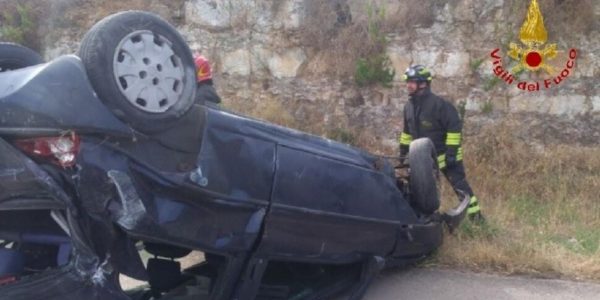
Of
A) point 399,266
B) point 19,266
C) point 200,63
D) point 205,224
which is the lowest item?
point 399,266

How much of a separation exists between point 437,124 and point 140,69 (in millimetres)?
4128

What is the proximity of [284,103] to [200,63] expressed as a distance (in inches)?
147

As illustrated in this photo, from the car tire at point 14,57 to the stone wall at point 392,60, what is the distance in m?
5.61

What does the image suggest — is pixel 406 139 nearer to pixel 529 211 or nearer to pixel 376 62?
pixel 529 211

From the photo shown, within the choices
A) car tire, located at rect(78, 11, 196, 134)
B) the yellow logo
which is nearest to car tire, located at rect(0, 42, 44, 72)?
car tire, located at rect(78, 11, 196, 134)

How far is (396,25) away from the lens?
29.1 ft

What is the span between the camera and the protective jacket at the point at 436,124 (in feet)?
21.4

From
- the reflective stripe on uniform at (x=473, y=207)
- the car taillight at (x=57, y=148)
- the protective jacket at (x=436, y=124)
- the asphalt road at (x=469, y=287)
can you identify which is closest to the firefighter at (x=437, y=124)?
the protective jacket at (x=436, y=124)

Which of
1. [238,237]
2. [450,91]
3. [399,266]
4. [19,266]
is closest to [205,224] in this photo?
[238,237]

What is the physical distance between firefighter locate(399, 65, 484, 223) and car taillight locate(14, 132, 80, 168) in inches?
164

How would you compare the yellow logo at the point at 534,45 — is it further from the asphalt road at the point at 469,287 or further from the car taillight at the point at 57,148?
the car taillight at the point at 57,148

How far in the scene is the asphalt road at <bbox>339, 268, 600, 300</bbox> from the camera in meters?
4.63

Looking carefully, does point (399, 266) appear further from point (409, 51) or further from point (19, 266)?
point (409, 51)

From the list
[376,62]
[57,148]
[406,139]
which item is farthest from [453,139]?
[57,148]
